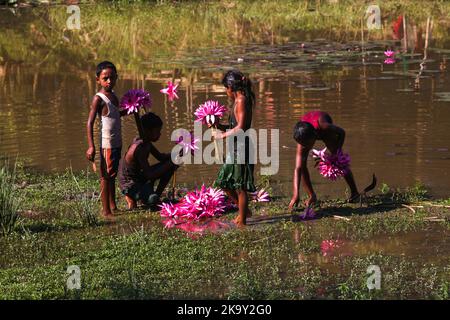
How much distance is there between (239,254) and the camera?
7.38 m

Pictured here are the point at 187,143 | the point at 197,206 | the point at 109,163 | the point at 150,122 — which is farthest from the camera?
the point at 150,122

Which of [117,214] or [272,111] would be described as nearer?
[117,214]

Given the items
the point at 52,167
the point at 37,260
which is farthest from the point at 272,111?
the point at 37,260

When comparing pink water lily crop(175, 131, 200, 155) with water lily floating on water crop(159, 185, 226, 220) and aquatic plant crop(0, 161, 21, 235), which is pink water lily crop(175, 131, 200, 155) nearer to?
water lily floating on water crop(159, 185, 226, 220)

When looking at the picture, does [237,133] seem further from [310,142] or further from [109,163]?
[109,163]

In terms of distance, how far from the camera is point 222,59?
18781 millimetres

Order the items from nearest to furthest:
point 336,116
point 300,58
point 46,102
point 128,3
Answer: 1. point 336,116
2. point 46,102
3. point 300,58
4. point 128,3

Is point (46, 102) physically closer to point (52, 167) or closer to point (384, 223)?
point (52, 167)

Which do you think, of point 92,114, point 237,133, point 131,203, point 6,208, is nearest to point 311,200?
point 237,133

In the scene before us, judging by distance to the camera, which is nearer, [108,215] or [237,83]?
[237,83]

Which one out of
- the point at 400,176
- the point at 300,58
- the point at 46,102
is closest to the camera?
the point at 400,176

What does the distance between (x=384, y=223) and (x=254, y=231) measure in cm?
111

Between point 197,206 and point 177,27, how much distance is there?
621 inches

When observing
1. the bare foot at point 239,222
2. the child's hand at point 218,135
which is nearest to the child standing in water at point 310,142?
the bare foot at point 239,222
